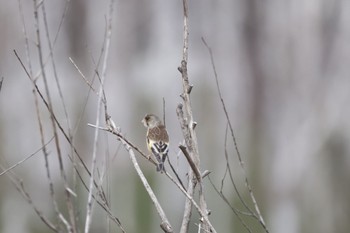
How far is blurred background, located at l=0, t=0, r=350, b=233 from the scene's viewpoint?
9.35 meters

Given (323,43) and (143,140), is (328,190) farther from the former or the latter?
(143,140)

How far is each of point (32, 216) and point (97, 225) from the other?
1068 millimetres

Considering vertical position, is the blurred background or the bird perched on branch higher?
the blurred background

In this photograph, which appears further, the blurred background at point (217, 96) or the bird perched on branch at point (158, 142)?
the blurred background at point (217, 96)

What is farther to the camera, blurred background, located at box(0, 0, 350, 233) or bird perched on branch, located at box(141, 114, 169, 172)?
blurred background, located at box(0, 0, 350, 233)

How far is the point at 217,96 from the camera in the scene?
9.50 m

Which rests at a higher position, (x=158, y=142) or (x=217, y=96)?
(x=217, y=96)

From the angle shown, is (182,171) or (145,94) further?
(145,94)

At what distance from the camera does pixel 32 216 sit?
9562 mm

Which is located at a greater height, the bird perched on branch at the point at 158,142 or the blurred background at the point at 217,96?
the blurred background at the point at 217,96

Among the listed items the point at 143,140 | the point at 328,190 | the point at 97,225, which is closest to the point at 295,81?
the point at 328,190

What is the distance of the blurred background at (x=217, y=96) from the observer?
9352 mm

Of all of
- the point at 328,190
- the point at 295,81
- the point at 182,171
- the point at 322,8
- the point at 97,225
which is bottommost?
the point at 97,225

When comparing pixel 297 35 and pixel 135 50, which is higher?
pixel 297 35
